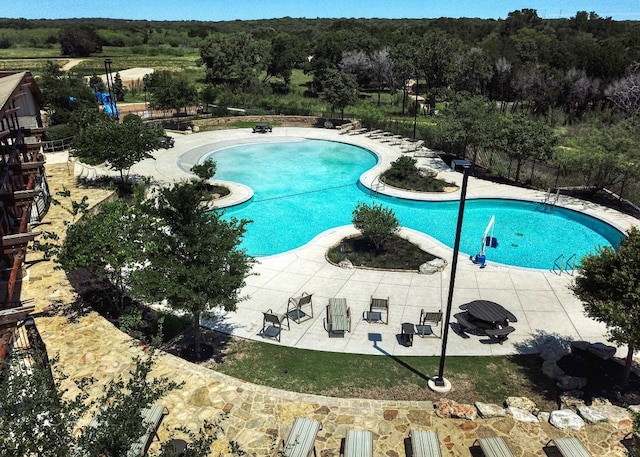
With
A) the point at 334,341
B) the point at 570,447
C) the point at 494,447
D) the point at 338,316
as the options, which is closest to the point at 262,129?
the point at 338,316

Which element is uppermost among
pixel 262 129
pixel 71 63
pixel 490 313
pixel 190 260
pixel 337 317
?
pixel 71 63

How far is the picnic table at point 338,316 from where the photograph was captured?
15.0 metres

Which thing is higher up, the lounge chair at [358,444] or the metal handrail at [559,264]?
the lounge chair at [358,444]

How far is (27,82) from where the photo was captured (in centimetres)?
2136

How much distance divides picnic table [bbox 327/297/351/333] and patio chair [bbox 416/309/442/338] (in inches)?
101

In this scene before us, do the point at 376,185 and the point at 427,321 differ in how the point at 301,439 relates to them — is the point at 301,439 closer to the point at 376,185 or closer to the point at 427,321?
the point at 427,321

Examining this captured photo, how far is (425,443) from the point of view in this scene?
9.85 m

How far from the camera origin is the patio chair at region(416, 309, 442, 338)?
14.9 meters

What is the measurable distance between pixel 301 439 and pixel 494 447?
14.4ft

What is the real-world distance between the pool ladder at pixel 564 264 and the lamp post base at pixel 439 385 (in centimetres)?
1049

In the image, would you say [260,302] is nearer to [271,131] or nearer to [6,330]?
[6,330]

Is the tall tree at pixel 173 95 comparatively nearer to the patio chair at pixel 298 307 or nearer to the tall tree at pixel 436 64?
the tall tree at pixel 436 64

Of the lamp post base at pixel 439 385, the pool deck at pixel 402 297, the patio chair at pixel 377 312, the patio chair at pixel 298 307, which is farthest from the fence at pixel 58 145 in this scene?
the lamp post base at pixel 439 385

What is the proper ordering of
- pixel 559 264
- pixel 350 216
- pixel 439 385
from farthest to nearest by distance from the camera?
1. pixel 350 216
2. pixel 559 264
3. pixel 439 385
